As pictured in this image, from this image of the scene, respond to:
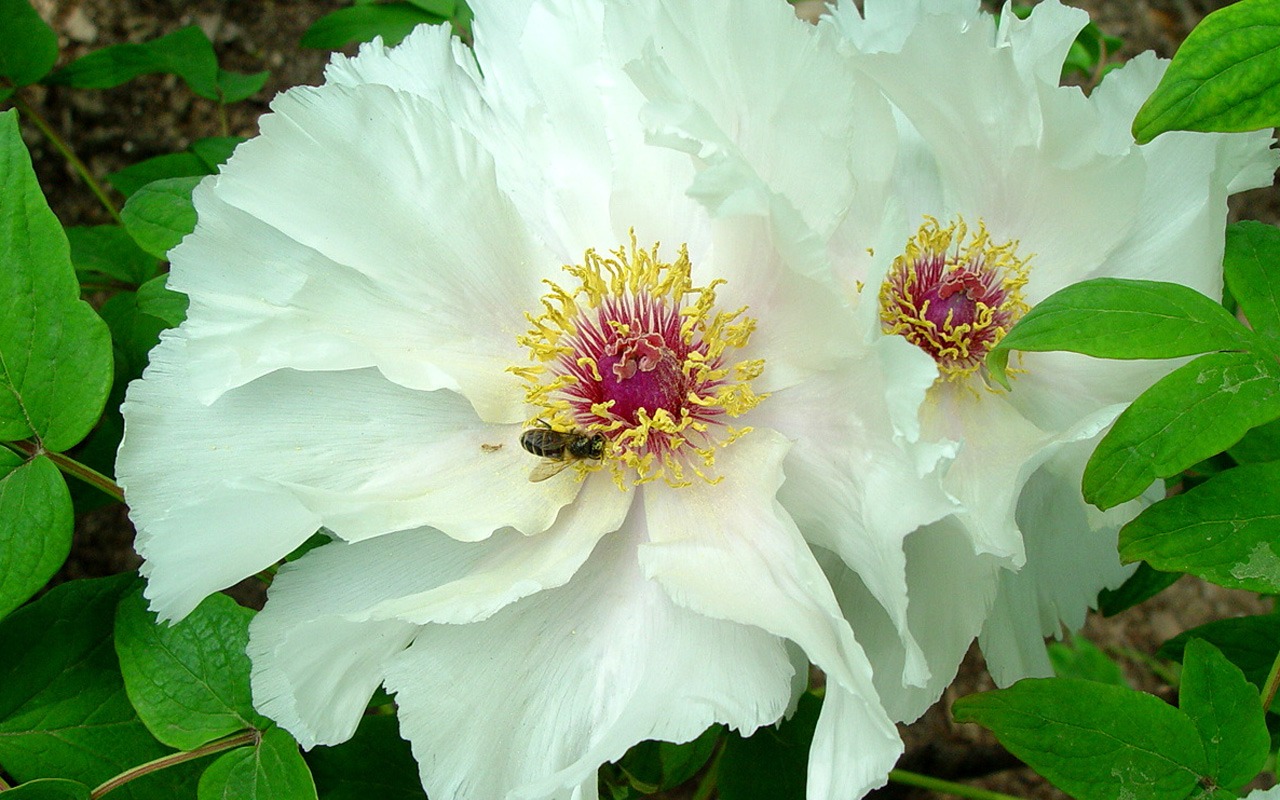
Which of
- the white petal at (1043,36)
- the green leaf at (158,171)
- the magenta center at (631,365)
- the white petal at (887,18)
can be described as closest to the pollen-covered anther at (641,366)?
the magenta center at (631,365)

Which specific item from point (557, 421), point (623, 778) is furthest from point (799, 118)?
point (623, 778)

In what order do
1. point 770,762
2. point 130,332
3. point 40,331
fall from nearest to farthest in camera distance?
point 40,331 < point 770,762 < point 130,332

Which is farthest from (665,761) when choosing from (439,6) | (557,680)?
(439,6)

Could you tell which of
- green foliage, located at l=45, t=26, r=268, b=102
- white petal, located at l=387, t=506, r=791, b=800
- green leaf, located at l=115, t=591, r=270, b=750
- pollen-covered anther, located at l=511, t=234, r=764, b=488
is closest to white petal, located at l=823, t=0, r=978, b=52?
pollen-covered anther, located at l=511, t=234, r=764, b=488

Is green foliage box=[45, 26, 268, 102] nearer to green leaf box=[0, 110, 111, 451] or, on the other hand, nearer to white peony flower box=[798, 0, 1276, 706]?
green leaf box=[0, 110, 111, 451]

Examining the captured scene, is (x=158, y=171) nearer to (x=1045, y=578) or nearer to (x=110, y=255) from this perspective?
(x=110, y=255)

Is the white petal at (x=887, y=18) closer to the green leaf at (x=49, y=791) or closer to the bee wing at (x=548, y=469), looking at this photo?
the bee wing at (x=548, y=469)

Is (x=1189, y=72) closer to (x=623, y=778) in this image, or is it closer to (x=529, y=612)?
(x=529, y=612)
